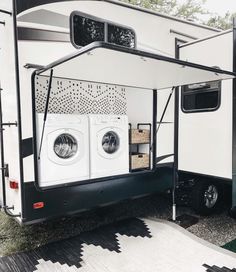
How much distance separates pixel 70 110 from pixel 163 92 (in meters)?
1.49

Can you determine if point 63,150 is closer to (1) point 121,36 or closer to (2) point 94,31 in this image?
(2) point 94,31

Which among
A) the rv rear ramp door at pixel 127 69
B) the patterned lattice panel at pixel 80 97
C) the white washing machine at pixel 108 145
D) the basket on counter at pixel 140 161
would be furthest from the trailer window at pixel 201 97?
the white washing machine at pixel 108 145

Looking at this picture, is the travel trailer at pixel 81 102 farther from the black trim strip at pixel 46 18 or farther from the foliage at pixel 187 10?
A: the foliage at pixel 187 10

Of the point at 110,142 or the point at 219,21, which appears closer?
the point at 110,142

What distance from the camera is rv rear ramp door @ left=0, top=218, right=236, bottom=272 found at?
2.63 metres

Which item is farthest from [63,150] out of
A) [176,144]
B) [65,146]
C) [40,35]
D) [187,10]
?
[187,10]

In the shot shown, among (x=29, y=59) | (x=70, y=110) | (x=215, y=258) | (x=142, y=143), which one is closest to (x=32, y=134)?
(x=70, y=110)

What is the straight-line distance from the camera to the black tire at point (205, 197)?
394 centimetres

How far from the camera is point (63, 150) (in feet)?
9.39

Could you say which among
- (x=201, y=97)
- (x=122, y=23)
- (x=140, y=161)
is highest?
(x=122, y=23)

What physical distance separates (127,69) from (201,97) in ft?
5.60

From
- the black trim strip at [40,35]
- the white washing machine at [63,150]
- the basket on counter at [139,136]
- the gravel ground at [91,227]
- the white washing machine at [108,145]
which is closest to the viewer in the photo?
the black trim strip at [40,35]

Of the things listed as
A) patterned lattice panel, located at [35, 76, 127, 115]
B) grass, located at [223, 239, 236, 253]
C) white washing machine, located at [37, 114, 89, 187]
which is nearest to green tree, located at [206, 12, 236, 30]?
patterned lattice panel, located at [35, 76, 127, 115]

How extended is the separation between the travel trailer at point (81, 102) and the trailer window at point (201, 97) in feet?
0.32
